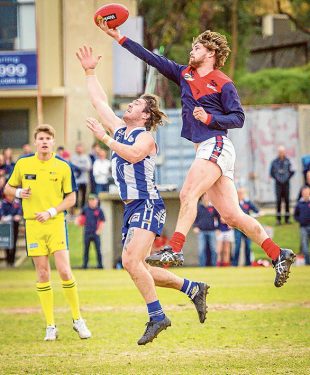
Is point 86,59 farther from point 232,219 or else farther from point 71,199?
point 71,199

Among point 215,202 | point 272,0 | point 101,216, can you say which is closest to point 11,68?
point 101,216

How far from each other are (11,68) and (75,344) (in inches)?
968

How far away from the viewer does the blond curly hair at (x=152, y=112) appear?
10.1 meters

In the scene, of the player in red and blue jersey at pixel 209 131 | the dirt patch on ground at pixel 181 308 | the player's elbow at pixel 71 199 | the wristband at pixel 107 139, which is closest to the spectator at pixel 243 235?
the dirt patch on ground at pixel 181 308

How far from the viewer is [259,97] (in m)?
44.7

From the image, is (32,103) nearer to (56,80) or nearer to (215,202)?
(56,80)

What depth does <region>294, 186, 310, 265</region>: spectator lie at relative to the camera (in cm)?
2383

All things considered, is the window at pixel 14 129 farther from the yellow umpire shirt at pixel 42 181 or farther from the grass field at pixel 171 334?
the yellow umpire shirt at pixel 42 181

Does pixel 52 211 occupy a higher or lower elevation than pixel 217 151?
lower

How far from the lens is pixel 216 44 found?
9.90m

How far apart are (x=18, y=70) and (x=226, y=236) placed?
13581 mm

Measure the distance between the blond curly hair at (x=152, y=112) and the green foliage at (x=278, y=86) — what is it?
3373 centimetres

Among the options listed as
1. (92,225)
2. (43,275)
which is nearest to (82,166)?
(92,225)

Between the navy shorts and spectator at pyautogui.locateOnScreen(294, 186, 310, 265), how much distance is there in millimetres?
14013
